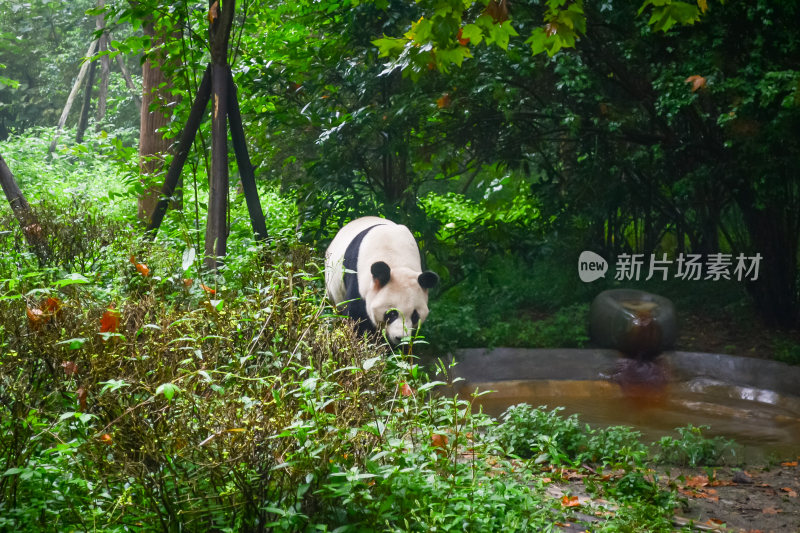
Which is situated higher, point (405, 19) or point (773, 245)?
point (405, 19)

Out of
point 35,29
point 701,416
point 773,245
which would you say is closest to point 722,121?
point 773,245

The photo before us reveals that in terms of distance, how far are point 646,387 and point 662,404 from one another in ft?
1.51

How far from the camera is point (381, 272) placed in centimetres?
515

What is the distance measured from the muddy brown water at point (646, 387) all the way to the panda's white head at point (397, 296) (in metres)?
1.48

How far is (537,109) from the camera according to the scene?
8227 mm

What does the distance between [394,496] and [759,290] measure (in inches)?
268

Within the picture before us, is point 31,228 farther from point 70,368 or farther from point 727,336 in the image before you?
point 727,336

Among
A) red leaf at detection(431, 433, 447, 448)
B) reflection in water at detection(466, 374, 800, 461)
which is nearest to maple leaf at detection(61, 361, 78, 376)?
red leaf at detection(431, 433, 447, 448)

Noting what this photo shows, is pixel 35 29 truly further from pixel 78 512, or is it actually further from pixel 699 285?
pixel 78 512

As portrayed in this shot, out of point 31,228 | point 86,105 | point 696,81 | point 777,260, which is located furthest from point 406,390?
point 86,105

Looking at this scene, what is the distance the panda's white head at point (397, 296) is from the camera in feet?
17.0

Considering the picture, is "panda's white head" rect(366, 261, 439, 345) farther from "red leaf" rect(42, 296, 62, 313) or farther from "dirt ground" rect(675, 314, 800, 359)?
"dirt ground" rect(675, 314, 800, 359)
